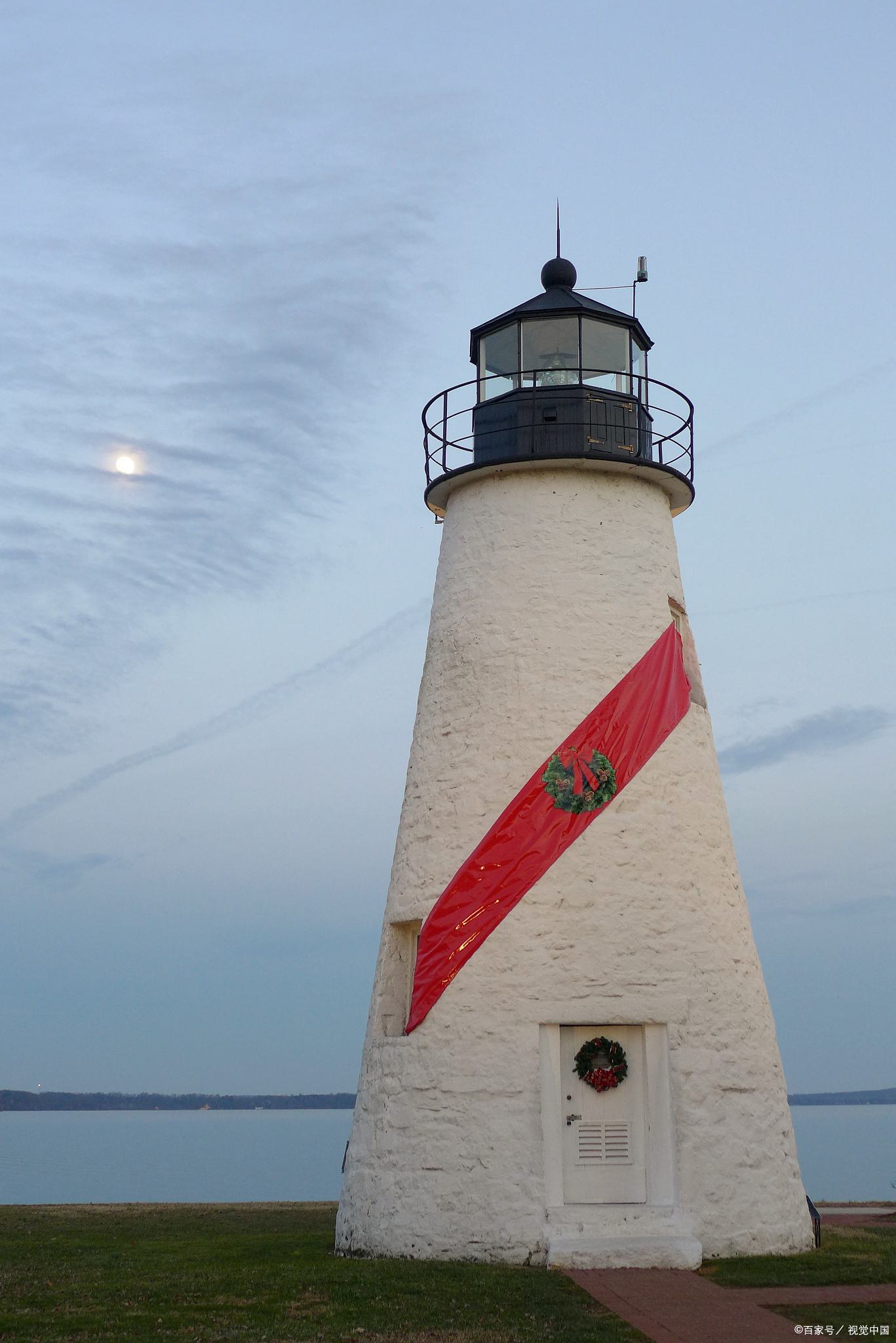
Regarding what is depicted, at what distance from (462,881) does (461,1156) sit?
2.66 m

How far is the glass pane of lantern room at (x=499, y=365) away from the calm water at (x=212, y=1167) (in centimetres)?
1661

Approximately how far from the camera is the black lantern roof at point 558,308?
48.1ft

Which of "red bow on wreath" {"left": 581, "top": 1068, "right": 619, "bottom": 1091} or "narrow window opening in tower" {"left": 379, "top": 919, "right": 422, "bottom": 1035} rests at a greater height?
"narrow window opening in tower" {"left": 379, "top": 919, "right": 422, "bottom": 1035}

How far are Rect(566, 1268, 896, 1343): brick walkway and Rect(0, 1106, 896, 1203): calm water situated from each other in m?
14.6

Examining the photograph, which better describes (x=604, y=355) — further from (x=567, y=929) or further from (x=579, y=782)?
(x=567, y=929)

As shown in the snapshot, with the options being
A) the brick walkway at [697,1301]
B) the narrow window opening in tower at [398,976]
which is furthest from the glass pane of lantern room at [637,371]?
the brick walkway at [697,1301]

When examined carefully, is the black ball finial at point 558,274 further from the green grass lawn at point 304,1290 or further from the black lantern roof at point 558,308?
the green grass lawn at point 304,1290

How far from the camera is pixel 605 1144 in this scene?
12289 millimetres

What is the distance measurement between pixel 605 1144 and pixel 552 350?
8783 millimetres

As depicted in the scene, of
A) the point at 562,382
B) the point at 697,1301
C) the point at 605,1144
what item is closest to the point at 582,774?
the point at 605,1144

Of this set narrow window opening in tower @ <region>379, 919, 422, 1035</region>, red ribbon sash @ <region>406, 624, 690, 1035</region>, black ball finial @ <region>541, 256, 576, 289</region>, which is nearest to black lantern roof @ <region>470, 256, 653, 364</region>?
black ball finial @ <region>541, 256, 576, 289</region>

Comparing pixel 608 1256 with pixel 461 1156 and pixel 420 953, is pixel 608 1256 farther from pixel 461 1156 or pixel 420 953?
pixel 420 953

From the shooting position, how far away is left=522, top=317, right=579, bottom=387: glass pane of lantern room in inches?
579

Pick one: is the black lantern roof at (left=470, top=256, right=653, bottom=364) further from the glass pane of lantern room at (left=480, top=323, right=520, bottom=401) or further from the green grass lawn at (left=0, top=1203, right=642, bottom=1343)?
the green grass lawn at (left=0, top=1203, right=642, bottom=1343)
